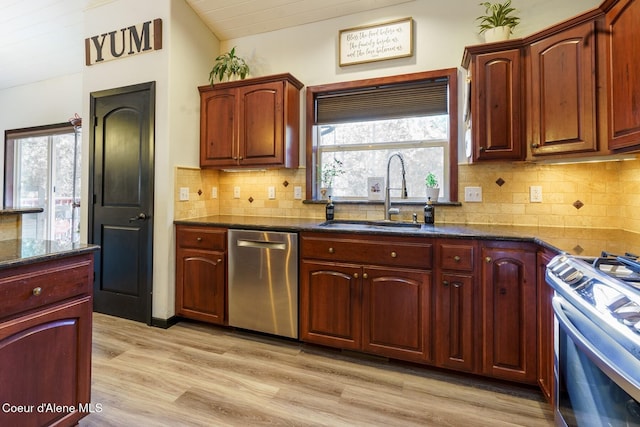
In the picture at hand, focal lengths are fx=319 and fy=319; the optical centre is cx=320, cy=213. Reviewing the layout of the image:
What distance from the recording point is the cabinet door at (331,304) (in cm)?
220

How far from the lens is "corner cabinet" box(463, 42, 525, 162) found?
210cm


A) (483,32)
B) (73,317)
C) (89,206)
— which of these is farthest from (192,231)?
(483,32)

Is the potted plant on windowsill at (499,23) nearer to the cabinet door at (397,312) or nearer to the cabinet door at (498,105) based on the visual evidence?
the cabinet door at (498,105)

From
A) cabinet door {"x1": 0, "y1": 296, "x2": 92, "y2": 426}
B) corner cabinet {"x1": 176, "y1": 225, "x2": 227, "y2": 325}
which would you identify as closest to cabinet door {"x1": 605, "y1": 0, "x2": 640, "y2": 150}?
corner cabinet {"x1": 176, "y1": 225, "x2": 227, "y2": 325}

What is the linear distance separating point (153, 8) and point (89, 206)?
192 centimetres

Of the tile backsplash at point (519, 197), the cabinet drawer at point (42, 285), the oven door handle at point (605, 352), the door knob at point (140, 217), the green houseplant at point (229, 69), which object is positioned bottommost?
the oven door handle at point (605, 352)

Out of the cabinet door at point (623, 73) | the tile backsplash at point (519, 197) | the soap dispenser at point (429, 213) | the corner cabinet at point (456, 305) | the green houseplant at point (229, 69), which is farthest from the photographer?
the green houseplant at point (229, 69)

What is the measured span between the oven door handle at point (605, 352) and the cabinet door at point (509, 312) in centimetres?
70

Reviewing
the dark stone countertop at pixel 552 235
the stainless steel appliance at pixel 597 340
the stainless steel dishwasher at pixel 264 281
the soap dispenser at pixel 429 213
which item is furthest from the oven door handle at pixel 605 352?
the stainless steel dishwasher at pixel 264 281

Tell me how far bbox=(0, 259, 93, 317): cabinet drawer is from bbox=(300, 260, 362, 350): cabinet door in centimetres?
132

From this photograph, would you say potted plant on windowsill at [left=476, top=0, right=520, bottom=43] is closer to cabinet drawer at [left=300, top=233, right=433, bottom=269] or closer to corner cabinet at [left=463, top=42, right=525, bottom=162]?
corner cabinet at [left=463, top=42, right=525, bottom=162]

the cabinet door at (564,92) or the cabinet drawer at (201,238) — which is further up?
the cabinet door at (564,92)

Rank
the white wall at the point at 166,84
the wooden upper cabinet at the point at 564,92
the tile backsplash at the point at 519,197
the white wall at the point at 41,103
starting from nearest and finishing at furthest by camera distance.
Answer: the wooden upper cabinet at the point at 564,92 < the tile backsplash at the point at 519,197 < the white wall at the point at 166,84 < the white wall at the point at 41,103

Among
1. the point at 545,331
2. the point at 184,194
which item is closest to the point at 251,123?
the point at 184,194
